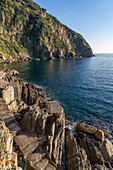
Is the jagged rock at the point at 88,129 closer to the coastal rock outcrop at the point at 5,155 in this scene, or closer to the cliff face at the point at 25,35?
the coastal rock outcrop at the point at 5,155

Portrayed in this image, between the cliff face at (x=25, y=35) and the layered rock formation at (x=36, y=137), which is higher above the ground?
the cliff face at (x=25, y=35)

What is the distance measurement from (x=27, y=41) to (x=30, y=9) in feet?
221

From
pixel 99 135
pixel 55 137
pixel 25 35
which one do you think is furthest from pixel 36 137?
pixel 25 35

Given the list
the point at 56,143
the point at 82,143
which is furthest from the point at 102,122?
the point at 56,143

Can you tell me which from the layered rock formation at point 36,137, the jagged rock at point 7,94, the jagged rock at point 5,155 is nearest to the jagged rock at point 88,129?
the layered rock formation at point 36,137

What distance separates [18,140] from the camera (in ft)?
32.2

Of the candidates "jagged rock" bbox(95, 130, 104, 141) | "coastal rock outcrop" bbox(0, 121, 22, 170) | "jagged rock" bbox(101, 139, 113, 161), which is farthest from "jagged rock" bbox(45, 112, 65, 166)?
"jagged rock" bbox(95, 130, 104, 141)

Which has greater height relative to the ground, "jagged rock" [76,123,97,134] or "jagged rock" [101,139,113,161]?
"jagged rock" [76,123,97,134]

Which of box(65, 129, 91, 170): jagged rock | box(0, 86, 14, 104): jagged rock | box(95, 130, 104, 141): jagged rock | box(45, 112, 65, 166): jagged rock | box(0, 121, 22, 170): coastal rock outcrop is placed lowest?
box(95, 130, 104, 141): jagged rock

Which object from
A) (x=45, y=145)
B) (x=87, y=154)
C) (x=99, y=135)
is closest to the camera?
(x=45, y=145)

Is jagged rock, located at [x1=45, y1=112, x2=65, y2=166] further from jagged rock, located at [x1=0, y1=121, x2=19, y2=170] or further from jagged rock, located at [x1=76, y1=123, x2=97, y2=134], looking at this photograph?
jagged rock, located at [x1=76, y1=123, x2=97, y2=134]

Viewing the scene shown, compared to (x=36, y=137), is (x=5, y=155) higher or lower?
higher

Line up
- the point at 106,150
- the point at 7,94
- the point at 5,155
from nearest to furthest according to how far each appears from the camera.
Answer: the point at 5,155, the point at 106,150, the point at 7,94

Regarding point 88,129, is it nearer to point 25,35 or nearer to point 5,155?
point 5,155
